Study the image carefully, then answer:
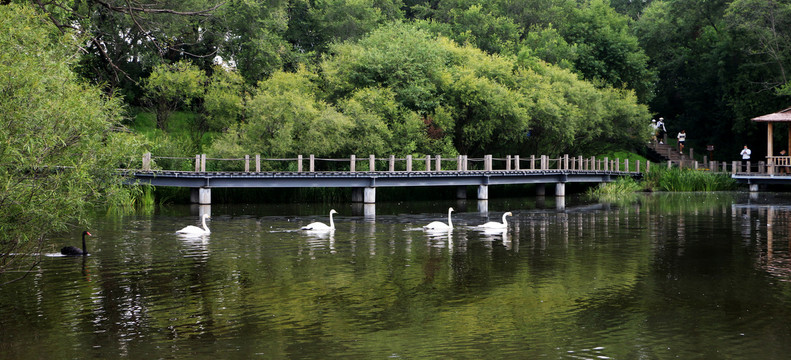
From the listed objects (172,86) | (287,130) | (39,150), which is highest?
(172,86)

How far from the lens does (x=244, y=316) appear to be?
44.5 feet

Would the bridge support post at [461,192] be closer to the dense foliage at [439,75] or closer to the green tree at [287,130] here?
the dense foliage at [439,75]

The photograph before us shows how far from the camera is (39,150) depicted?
518 inches

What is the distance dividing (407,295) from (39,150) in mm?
7012

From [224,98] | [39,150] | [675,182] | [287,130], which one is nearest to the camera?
[39,150]

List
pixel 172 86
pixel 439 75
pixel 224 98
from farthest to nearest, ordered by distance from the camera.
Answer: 1. pixel 172 86
2. pixel 224 98
3. pixel 439 75

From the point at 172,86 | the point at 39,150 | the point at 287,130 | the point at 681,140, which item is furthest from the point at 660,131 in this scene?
the point at 39,150

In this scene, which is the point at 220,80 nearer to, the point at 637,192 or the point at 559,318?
the point at 637,192

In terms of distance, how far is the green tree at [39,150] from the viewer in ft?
42.5

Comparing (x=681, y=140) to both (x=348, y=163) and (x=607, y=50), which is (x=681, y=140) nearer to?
(x=607, y=50)

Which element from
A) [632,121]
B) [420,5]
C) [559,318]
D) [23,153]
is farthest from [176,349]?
[420,5]

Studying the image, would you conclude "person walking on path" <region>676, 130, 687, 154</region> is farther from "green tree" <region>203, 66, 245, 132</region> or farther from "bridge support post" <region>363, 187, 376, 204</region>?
"green tree" <region>203, 66, 245, 132</region>

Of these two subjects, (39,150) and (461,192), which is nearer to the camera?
(39,150)

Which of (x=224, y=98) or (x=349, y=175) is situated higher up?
(x=224, y=98)
